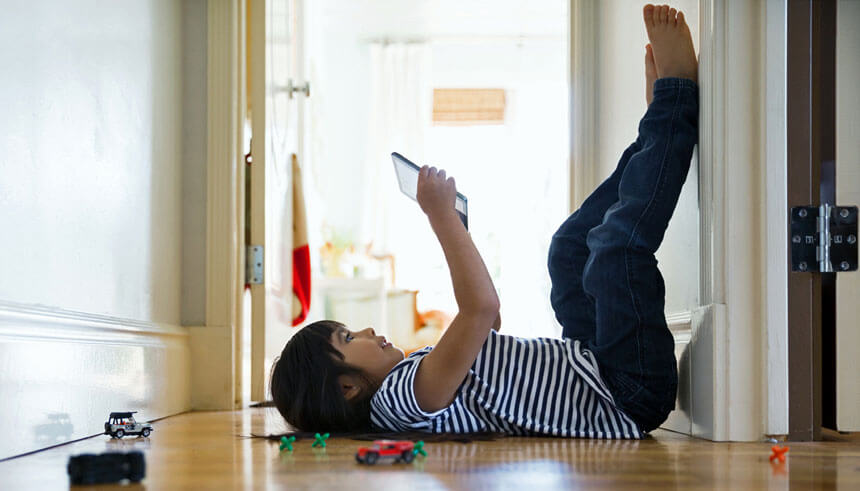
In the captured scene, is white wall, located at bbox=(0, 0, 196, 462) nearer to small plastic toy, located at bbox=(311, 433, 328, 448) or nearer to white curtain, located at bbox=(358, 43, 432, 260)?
small plastic toy, located at bbox=(311, 433, 328, 448)

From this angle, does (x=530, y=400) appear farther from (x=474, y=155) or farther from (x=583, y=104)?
(x=474, y=155)

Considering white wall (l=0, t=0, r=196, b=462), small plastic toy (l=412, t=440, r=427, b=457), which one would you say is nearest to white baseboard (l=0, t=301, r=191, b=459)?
white wall (l=0, t=0, r=196, b=462)

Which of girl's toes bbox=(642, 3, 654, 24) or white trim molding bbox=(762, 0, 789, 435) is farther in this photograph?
girl's toes bbox=(642, 3, 654, 24)

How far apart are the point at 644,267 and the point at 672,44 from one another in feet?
1.46

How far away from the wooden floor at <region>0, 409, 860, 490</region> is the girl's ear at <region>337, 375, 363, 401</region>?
0.09 m

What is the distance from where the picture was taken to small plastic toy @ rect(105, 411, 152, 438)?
1.68m

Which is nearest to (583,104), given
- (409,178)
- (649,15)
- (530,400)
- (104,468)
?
(649,15)

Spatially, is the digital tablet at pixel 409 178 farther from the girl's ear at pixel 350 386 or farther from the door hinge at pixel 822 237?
the door hinge at pixel 822 237

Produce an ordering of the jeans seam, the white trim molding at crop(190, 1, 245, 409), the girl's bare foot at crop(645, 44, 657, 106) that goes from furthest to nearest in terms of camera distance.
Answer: the white trim molding at crop(190, 1, 245, 409) → the girl's bare foot at crop(645, 44, 657, 106) → the jeans seam

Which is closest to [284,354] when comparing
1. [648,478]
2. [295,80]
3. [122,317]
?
[122,317]

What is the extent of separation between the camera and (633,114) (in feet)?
7.35

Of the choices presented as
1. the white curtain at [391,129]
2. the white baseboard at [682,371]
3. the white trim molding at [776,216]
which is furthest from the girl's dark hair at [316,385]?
the white curtain at [391,129]

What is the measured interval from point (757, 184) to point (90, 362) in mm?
1313

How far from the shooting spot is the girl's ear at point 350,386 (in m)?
1.60
